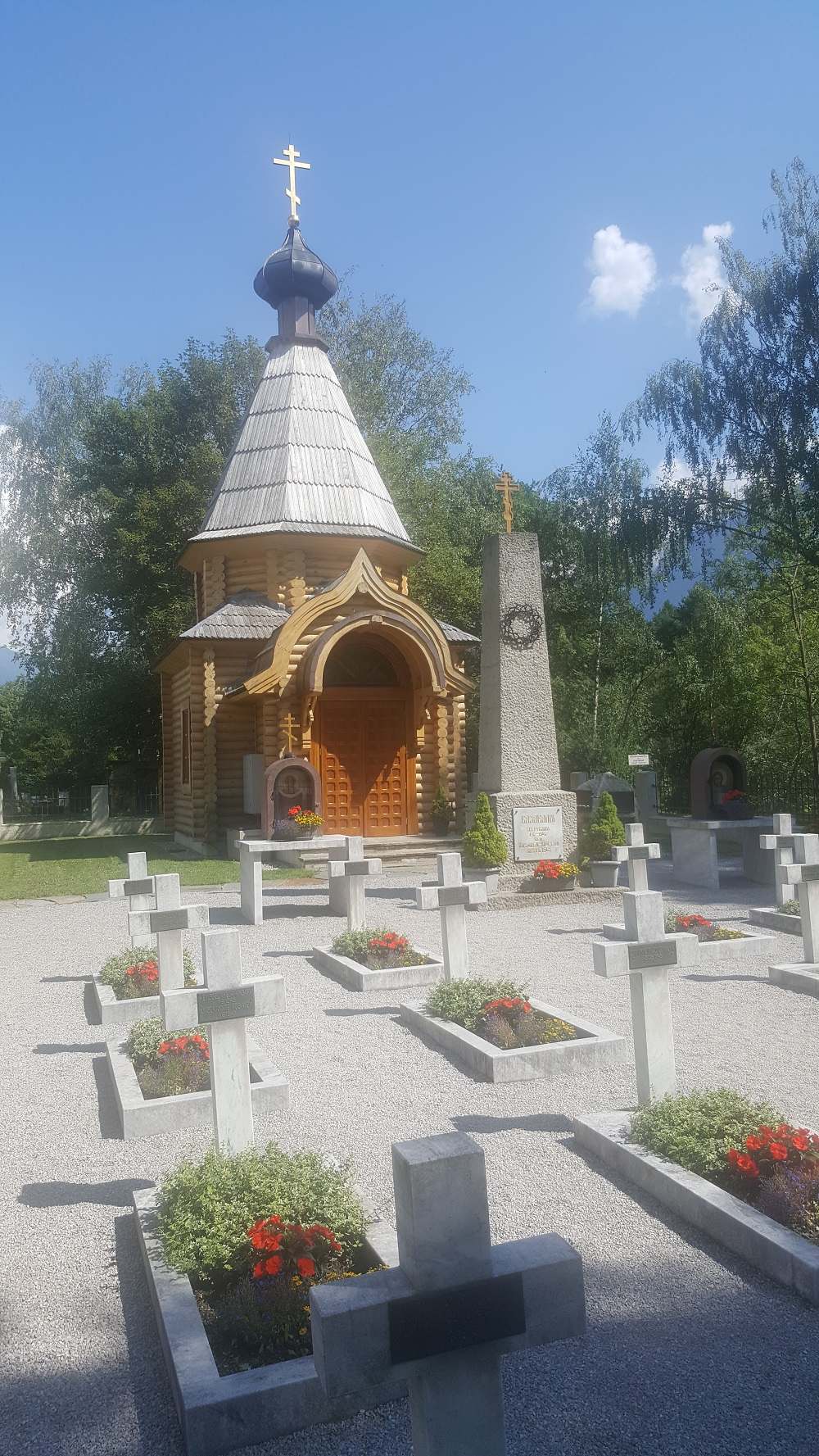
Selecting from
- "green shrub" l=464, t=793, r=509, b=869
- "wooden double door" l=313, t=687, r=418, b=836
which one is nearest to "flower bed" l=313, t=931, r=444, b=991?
"green shrub" l=464, t=793, r=509, b=869

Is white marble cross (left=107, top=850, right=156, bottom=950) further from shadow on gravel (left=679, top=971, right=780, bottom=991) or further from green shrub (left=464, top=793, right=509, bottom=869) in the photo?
green shrub (left=464, top=793, right=509, bottom=869)

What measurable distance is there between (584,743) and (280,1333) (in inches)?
1144

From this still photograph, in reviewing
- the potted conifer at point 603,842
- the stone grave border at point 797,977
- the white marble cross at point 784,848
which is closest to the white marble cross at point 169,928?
the stone grave border at point 797,977

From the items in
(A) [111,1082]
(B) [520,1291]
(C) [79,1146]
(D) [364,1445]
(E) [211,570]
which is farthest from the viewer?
(E) [211,570]

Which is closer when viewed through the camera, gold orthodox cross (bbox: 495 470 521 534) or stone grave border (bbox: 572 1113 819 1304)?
stone grave border (bbox: 572 1113 819 1304)

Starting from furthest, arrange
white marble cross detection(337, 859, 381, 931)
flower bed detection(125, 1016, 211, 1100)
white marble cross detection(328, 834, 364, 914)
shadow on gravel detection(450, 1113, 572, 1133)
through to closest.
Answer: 1. white marble cross detection(328, 834, 364, 914)
2. white marble cross detection(337, 859, 381, 931)
3. flower bed detection(125, 1016, 211, 1100)
4. shadow on gravel detection(450, 1113, 572, 1133)

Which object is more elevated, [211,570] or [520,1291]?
[211,570]

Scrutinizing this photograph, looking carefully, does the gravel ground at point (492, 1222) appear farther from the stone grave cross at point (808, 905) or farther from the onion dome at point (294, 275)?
the onion dome at point (294, 275)

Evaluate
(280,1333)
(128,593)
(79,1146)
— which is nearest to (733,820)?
(79,1146)

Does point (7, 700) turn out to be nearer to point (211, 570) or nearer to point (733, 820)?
point (211, 570)

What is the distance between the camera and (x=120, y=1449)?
2.89m

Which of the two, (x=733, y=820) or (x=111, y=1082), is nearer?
(x=111, y=1082)

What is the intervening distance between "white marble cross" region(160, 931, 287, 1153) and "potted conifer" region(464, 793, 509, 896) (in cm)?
891

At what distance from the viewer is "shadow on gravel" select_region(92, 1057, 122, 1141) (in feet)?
17.9
